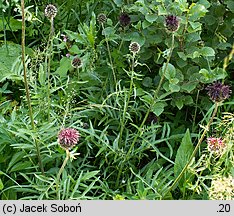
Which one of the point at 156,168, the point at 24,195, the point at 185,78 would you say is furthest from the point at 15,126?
the point at 185,78

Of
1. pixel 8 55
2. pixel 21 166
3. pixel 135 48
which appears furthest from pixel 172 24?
pixel 8 55

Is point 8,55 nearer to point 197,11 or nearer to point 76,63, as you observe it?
point 76,63

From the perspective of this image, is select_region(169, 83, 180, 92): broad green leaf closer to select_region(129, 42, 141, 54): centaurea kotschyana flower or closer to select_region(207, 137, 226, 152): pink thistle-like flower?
select_region(129, 42, 141, 54): centaurea kotschyana flower

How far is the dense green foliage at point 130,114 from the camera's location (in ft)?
6.64

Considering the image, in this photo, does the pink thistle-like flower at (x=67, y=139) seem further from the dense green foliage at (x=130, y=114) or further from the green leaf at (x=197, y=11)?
the green leaf at (x=197, y=11)

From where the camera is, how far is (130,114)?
94.0 inches

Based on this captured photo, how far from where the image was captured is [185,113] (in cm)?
251

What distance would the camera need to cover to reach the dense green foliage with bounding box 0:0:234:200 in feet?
6.64

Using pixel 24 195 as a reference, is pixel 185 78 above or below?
above

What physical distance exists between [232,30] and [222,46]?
14 centimetres

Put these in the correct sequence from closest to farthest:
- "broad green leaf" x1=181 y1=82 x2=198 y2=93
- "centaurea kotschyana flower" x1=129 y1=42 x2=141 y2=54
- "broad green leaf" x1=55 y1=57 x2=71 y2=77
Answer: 1. "centaurea kotschyana flower" x1=129 y1=42 x2=141 y2=54
2. "broad green leaf" x1=181 y1=82 x2=198 y2=93
3. "broad green leaf" x1=55 y1=57 x2=71 y2=77

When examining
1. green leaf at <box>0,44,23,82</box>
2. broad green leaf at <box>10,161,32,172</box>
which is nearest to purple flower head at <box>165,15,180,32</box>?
broad green leaf at <box>10,161,32,172</box>

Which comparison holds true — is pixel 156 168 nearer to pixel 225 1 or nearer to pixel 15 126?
pixel 15 126
